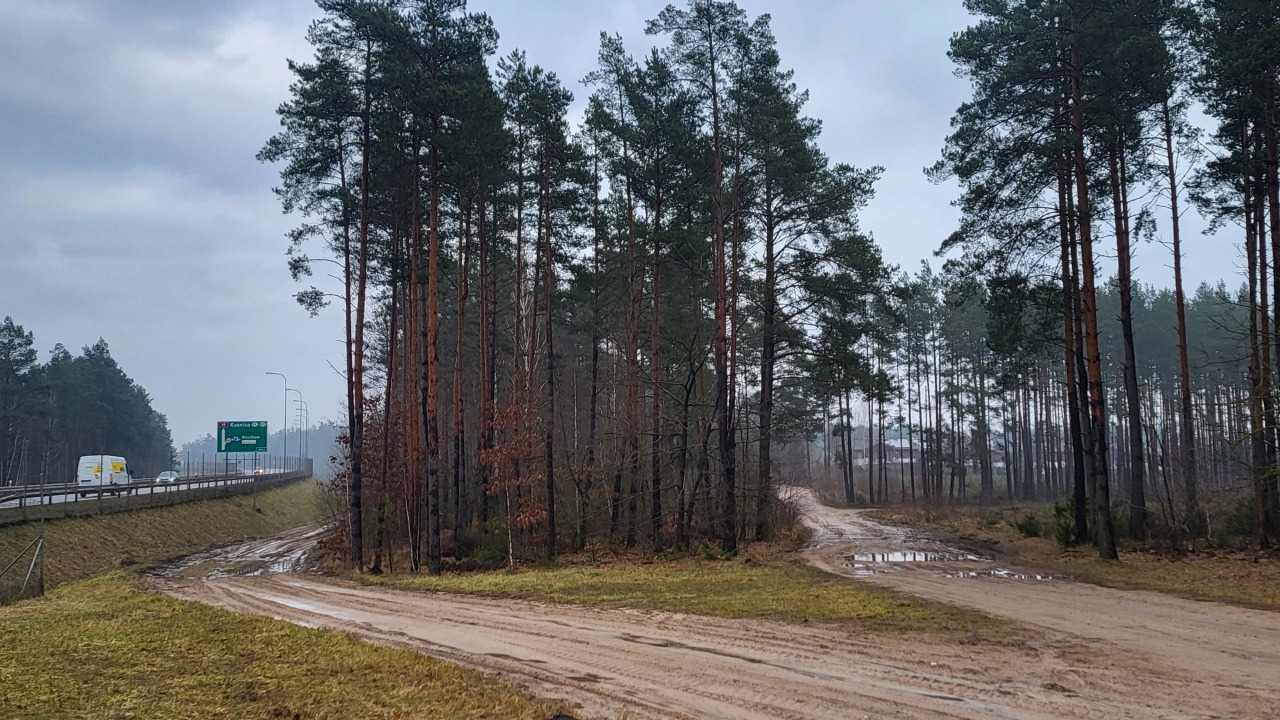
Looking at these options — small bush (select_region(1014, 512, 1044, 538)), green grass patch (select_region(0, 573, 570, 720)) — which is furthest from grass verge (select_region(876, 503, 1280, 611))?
green grass patch (select_region(0, 573, 570, 720))

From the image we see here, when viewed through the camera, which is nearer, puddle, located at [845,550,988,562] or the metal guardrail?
puddle, located at [845,550,988,562]

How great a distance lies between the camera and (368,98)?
2091cm

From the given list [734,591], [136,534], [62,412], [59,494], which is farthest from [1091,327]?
[62,412]

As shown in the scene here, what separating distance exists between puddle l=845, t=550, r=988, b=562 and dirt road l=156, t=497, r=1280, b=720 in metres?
7.99

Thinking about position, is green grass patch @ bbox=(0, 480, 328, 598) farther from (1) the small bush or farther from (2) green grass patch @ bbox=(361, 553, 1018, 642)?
(1) the small bush

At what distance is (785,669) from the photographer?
316 inches

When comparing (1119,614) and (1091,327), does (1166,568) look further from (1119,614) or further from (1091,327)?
(1119,614)

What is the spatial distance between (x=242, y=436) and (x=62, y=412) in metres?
18.5

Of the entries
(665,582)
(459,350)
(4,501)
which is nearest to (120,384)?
(4,501)

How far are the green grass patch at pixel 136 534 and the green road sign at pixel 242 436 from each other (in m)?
8.20

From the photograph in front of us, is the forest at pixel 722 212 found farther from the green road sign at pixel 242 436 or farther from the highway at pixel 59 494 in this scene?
the green road sign at pixel 242 436

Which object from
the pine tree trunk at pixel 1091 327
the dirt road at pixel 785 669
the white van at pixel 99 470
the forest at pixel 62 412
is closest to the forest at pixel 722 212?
the pine tree trunk at pixel 1091 327

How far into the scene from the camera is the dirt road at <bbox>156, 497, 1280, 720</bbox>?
6621 millimetres

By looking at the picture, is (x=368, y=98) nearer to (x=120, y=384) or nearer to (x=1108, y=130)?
(x=1108, y=130)
